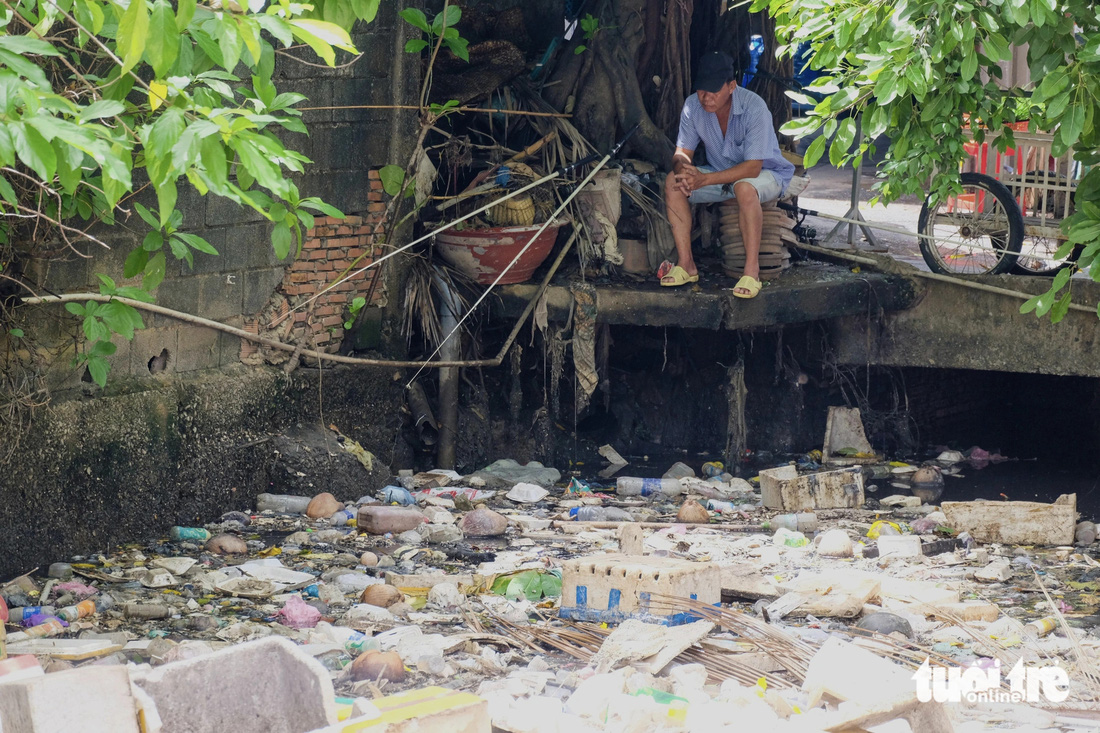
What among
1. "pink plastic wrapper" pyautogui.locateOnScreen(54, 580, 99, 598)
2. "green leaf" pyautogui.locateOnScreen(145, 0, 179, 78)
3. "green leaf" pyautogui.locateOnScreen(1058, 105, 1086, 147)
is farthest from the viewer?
"pink plastic wrapper" pyautogui.locateOnScreen(54, 580, 99, 598)

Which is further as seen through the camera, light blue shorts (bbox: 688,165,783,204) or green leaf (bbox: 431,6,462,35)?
light blue shorts (bbox: 688,165,783,204)

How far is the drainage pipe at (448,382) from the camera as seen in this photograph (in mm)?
7441

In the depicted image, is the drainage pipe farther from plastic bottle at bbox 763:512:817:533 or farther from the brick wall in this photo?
plastic bottle at bbox 763:512:817:533

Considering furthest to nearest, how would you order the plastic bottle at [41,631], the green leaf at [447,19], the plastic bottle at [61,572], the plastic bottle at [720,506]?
the plastic bottle at [720,506]
the green leaf at [447,19]
the plastic bottle at [61,572]
the plastic bottle at [41,631]

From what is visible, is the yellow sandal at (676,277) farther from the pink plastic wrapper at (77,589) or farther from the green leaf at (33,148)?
the green leaf at (33,148)

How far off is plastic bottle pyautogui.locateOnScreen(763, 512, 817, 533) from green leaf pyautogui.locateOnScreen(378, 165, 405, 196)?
2818mm

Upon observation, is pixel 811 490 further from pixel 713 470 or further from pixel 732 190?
pixel 732 190

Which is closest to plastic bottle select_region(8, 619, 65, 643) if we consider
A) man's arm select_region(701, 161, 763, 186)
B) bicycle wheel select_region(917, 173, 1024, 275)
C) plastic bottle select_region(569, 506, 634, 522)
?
plastic bottle select_region(569, 506, 634, 522)

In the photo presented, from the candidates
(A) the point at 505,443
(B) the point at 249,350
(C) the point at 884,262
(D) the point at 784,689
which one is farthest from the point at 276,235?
(C) the point at 884,262

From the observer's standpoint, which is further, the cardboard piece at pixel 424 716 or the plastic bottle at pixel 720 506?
the plastic bottle at pixel 720 506

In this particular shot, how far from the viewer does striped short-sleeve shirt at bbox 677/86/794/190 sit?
24.3 feet

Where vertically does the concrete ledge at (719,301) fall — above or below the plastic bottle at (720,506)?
above

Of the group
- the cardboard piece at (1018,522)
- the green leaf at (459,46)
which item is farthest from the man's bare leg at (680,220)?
the cardboard piece at (1018,522)

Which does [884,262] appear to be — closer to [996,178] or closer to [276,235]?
[996,178]
